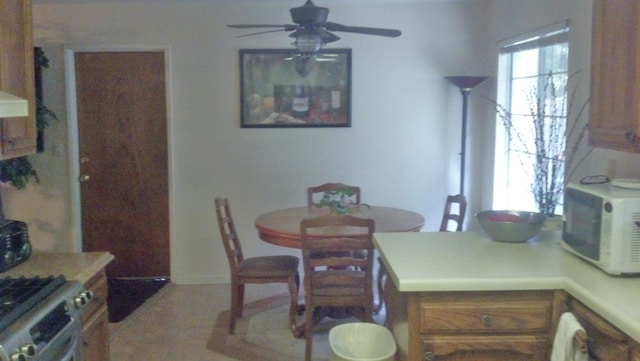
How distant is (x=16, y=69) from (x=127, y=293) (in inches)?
114

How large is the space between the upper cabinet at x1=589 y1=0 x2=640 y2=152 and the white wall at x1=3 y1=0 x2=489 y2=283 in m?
2.50

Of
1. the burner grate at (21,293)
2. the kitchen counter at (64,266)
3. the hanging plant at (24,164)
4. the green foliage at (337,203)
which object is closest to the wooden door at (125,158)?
the hanging plant at (24,164)

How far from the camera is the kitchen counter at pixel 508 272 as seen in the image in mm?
1884

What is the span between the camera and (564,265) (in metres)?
2.28

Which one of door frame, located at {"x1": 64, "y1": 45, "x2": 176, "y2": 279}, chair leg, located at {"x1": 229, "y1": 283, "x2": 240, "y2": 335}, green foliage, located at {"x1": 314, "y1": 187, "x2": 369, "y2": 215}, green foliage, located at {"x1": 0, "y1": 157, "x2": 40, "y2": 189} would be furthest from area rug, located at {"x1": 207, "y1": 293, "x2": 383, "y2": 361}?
green foliage, located at {"x1": 0, "y1": 157, "x2": 40, "y2": 189}

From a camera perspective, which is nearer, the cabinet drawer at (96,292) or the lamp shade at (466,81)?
the cabinet drawer at (96,292)

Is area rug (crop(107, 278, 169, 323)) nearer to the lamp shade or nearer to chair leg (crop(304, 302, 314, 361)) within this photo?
chair leg (crop(304, 302, 314, 361))

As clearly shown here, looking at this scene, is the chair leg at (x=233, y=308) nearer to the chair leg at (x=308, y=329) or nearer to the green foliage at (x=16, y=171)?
the chair leg at (x=308, y=329)

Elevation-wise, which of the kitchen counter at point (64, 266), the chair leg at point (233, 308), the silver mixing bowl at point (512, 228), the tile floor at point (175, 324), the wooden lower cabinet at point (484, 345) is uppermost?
the silver mixing bowl at point (512, 228)

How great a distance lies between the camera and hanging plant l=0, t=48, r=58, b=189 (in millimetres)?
4520

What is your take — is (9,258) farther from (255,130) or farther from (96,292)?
(255,130)

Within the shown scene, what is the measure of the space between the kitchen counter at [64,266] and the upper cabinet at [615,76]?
6.82ft

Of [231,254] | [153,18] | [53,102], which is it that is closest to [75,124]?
[53,102]

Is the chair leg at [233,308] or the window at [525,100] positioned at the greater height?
the window at [525,100]
